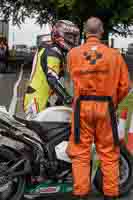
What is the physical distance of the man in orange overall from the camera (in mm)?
5492

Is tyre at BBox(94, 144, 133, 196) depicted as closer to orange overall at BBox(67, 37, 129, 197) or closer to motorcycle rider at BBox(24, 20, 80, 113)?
orange overall at BBox(67, 37, 129, 197)

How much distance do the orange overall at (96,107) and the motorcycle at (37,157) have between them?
0.90 ft

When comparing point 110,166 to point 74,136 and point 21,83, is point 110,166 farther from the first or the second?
point 21,83

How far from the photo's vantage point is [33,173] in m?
5.72

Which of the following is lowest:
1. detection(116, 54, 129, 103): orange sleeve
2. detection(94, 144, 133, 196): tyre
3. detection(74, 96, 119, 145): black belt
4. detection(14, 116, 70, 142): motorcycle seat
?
detection(94, 144, 133, 196): tyre

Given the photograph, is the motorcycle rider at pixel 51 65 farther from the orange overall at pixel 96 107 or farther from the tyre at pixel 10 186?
the tyre at pixel 10 186

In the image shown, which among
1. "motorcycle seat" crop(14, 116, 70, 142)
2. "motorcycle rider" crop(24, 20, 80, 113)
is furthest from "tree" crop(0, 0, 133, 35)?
"motorcycle seat" crop(14, 116, 70, 142)

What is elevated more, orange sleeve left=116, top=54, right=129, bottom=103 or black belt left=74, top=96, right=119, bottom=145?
orange sleeve left=116, top=54, right=129, bottom=103

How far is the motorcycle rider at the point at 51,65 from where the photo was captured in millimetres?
6328

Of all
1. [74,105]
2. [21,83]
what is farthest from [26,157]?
[21,83]

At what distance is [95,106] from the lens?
18.1ft

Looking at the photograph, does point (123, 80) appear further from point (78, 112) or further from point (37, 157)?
point (37, 157)

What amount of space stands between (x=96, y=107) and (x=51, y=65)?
104cm

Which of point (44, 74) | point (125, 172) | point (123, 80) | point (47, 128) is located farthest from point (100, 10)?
point (123, 80)
